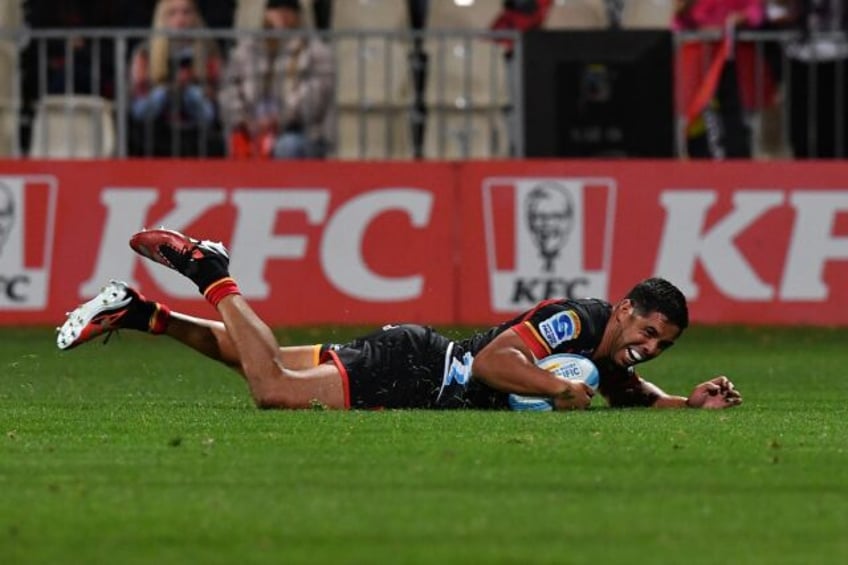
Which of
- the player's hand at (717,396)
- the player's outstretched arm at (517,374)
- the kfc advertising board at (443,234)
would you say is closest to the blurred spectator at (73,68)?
the kfc advertising board at (443,234)

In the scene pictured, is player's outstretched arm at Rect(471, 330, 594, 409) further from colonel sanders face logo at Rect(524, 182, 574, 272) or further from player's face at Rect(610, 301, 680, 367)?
colonel sanders face logo at Rect(524, 182, 574, 272)

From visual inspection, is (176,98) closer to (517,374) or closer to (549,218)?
(549,218)

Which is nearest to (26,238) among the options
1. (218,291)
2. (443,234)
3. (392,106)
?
(392,106)

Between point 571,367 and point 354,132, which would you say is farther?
point 354,132

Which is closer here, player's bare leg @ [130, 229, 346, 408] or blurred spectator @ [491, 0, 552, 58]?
player's bare leg @ [130, 229, 346, 408]

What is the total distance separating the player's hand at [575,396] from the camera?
11.4m

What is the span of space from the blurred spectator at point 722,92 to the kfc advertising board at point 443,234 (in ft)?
2.68

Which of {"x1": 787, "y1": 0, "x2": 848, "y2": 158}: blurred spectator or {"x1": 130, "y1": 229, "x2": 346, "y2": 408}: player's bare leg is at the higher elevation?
{"x1": 787, "y1": 0, "x2": 848, "y2": 158}: blurred spectator

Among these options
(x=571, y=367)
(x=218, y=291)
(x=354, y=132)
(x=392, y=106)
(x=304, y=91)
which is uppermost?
(x=304, y=91)

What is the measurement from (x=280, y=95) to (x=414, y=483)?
11532 millimetres

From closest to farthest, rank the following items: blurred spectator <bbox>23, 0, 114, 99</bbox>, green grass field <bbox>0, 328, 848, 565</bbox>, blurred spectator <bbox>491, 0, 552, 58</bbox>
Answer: green grass field <bbox>0, 328, 848, 565</bbox>
blurred spectator <bbox>23, 0, 114, 99</bbox>
blurred spectator <bbox>491, 0, 552, 58</bbox>

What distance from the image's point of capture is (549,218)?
19484 mm

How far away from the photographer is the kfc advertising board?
63.8 feet

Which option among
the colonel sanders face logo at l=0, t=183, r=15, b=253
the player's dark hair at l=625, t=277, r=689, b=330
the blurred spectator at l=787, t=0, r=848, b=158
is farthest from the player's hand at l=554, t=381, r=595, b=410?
→ the blurred spectator at l=787, t=0, r=848, b=158
